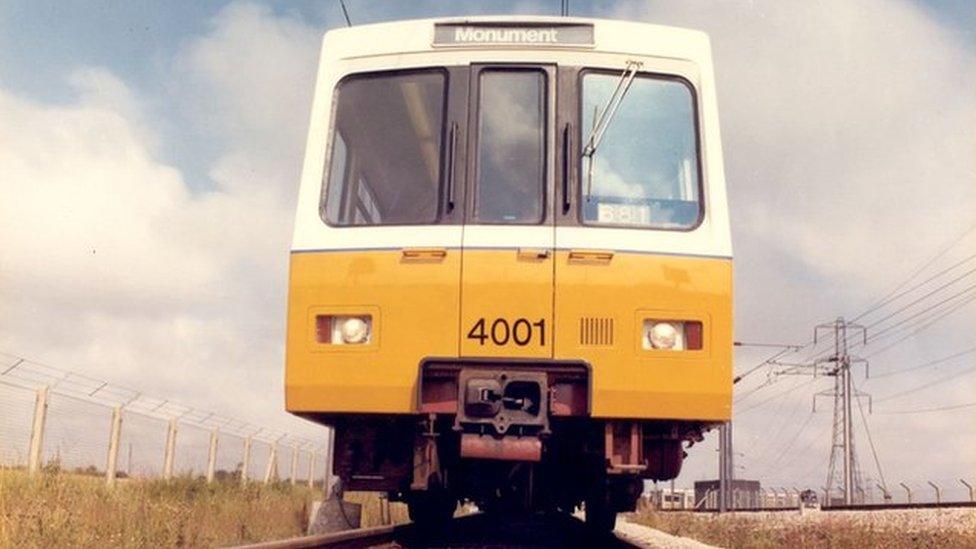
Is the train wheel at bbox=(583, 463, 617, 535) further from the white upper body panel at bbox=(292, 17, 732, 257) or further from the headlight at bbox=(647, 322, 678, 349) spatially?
the white upper body panel at bbox=(292, 17, 732, 257)

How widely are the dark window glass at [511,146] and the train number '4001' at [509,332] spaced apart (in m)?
0.67

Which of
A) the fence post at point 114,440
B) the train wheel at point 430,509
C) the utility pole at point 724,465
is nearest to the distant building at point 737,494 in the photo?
the utility pole at point 724,465

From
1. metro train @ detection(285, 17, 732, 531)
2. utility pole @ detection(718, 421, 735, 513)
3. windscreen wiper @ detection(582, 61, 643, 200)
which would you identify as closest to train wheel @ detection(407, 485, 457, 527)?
metro train @ detection(285, 17, 732, 531)

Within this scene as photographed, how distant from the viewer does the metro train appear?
254 inches

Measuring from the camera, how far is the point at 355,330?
6594 millimetres

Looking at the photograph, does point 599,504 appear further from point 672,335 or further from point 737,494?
point 737,494

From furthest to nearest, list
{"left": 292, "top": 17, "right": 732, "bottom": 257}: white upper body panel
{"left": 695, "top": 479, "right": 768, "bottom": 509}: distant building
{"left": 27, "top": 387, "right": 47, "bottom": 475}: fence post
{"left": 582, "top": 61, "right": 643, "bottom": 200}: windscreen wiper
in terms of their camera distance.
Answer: {"left": 695, "top": 479, "right": 768, "bottom": 509}: distant building, {"left": 27, "top": 387, "right": 47, "bottom": 475}: fence post, {"left": 582, "top": 61, "right": 643, "bottom": 200}: windscreen wiper, {"left": 292, "top": 17, "right": 732, "bottom": 257}: white upper body panel

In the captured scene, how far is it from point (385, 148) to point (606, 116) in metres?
1.47

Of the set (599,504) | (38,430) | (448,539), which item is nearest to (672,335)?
(599,504)

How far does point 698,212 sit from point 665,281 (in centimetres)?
59

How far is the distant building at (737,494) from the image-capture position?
180 ft

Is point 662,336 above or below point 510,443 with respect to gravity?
above

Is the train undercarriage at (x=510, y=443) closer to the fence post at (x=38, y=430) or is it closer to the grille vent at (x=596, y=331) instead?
the grille vent at (x=596, y=331)

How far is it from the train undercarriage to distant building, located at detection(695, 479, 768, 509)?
1868 inches
